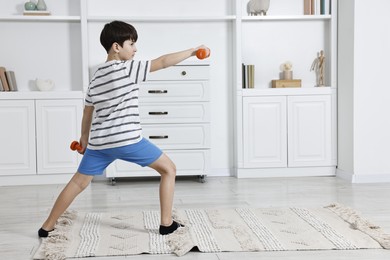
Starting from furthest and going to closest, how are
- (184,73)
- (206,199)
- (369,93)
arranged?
(184,73)
(369,93)
(206,199)

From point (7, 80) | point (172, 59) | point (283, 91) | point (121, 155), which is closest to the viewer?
point (172, 59)

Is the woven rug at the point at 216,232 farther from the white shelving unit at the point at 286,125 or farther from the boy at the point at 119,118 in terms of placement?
the white shelving unit at the point at 286,125

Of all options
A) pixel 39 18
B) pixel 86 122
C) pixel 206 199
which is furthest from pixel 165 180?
pixel 39 18

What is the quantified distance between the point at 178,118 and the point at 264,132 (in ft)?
2.37

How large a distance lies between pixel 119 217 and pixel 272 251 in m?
1.03

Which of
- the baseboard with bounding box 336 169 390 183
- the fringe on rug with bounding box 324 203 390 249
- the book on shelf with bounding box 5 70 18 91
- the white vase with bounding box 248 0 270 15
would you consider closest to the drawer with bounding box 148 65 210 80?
the white vase with bounding box 248 0 270 15

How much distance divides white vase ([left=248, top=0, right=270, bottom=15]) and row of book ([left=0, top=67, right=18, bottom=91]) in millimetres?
2000

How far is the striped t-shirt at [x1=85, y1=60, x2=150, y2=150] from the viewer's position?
2805 millimetres

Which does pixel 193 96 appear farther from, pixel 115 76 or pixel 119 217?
pixel 115 76

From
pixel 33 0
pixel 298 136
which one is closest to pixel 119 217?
pixel 298 136

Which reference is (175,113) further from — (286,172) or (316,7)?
(316,7)

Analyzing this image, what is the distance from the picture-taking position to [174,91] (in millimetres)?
4812

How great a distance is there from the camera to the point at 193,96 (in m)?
4.84

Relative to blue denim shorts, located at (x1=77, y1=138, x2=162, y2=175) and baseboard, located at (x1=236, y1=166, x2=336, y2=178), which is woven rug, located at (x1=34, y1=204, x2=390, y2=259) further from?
baseboard, located at (x1=236, y1=166, x2=336, y2=178)
